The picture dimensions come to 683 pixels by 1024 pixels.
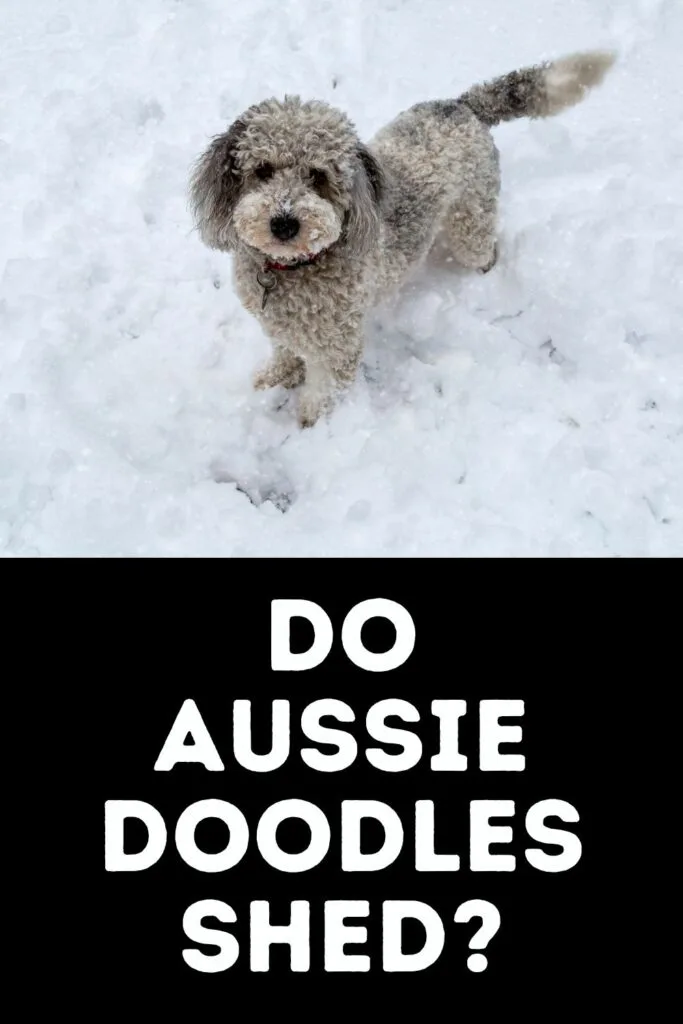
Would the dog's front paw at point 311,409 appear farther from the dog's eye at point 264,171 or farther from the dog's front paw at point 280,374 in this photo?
the dog's eye at point 264,171

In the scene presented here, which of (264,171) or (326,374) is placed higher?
(264,171)

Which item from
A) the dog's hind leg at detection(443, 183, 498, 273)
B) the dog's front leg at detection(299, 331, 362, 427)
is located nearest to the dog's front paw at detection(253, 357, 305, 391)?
the dog's front leg at detection(299, 331, 362, 427)

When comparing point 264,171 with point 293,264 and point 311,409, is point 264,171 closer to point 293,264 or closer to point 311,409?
point 293,264

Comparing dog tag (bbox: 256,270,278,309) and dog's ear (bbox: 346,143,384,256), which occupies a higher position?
dog's ear (bbox: 346,143,384,256)

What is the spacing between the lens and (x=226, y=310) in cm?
410

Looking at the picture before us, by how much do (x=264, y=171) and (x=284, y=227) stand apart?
0.33m

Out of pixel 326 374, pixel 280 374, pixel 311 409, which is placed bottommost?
pixel 311 409

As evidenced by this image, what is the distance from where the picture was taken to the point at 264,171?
3066mm

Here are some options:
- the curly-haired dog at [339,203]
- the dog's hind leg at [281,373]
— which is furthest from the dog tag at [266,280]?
the dog's hind leg at [281,373]

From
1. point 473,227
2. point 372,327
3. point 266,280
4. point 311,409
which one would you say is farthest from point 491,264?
point 266,280

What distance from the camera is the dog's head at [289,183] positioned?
115 inches

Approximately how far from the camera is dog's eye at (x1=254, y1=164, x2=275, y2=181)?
3.05 meters

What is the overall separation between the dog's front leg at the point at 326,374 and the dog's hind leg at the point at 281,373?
0.40ft

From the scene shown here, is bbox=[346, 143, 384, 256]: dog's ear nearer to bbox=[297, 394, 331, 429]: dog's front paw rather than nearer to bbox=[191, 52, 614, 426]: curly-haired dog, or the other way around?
→ bbox=[191, 52, 614, 426]: curly-haired dog
